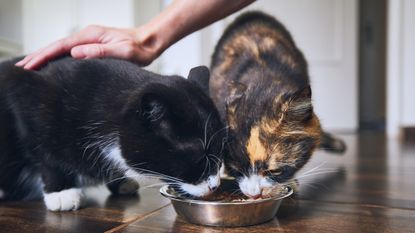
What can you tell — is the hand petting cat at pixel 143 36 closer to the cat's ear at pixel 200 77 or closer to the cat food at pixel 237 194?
the cat's ear at pixel 200 77

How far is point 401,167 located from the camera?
5.61ft

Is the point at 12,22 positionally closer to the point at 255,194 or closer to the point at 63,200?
the point at 63,200

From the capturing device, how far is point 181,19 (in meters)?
1.39

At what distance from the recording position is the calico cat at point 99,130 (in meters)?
0.90

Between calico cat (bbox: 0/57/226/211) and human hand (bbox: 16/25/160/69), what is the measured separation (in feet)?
0.18

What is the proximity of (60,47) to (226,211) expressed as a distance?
684 millimetres

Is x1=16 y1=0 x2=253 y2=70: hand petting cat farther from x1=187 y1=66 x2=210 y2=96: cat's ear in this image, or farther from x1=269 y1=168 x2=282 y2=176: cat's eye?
x1=269 y1=168 x2=282 y2=176: cat's eye

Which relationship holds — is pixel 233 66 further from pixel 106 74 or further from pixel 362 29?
pixel 362 29

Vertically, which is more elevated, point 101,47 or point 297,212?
point 101,47

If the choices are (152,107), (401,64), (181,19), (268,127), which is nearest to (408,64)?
(401,64)

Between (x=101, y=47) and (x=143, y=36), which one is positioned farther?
(x=143, y=36)

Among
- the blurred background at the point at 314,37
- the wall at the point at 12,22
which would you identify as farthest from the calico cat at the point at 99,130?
the wall at the point at 12,22

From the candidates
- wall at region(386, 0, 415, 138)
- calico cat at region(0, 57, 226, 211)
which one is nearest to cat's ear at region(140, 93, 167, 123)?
calico cat at region(0, 57, 226, 211)

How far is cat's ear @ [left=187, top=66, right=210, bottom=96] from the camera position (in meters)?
1.04
